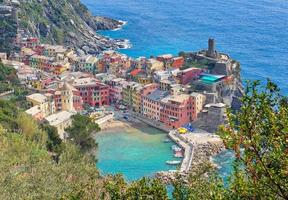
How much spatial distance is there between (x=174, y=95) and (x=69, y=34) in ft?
60.9

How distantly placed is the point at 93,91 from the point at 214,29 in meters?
24.8

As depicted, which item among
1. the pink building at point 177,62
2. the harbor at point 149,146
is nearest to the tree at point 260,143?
the harbor at point 149,146

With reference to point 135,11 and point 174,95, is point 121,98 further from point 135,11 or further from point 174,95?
point 135,11

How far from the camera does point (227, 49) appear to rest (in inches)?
1796

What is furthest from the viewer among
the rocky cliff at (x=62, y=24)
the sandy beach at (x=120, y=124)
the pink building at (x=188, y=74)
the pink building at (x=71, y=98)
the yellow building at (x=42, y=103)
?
the rocky cliff at (x=62, y=24)

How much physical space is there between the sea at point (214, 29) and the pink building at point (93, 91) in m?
10.7

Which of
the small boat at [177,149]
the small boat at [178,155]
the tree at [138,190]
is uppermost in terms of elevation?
the tree at [138,190]

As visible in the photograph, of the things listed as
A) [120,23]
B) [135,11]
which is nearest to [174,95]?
[120,23]

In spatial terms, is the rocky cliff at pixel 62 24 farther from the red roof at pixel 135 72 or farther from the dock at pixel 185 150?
the dock at pixel 185 150

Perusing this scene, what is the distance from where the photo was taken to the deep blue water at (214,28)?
140 feet

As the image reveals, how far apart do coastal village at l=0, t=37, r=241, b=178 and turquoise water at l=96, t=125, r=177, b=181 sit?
2.79 feet

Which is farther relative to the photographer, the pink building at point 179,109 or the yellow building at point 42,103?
the pink building at point 179,109

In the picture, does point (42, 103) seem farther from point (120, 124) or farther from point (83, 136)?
point (83, 136)

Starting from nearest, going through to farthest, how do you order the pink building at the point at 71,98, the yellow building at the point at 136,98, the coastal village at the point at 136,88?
the coastal village at the point at 136,88, the pink building at the point at 71,98, the yellow building at the point at 136,98
